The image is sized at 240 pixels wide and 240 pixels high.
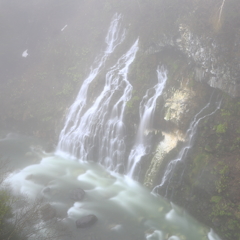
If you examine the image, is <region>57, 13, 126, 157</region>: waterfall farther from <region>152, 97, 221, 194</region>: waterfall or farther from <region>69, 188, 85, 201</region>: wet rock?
<region>152, 97, 221, 194</region>: waterfall

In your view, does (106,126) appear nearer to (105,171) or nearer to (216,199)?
(105,171)

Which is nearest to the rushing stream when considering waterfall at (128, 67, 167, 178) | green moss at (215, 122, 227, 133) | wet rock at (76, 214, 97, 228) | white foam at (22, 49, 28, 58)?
waterfall at (128, 67, 167, 178)

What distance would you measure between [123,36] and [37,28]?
68.7 feet

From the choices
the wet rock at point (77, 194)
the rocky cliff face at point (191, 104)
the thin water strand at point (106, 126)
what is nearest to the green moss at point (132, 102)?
the rocky cliff face at point (191, 104)

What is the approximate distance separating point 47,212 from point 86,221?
2.94 metres

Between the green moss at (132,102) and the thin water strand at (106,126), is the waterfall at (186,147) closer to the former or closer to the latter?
the thin water strand at (106,126)

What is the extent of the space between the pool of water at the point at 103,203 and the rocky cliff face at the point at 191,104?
3.94ft

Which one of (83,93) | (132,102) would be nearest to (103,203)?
(132,102)

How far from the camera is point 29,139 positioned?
30734 mm

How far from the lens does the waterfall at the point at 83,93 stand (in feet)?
90.1

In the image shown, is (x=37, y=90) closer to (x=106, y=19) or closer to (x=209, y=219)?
(x=106, y=19)

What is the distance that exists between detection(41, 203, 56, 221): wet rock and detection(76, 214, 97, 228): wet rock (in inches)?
78.0

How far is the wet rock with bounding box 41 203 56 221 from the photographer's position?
15352 millimetres

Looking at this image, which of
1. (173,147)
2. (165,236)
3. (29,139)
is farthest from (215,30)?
(29,139)
